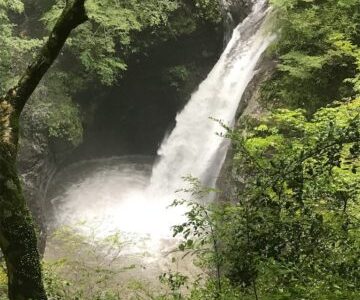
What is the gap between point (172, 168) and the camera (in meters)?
14.9

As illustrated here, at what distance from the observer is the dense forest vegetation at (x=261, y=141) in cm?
360

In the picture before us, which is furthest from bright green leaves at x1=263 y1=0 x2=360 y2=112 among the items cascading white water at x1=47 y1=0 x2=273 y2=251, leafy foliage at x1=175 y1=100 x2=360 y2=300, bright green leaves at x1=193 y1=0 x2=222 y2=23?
leafy foliage at x1=175 y1=100 x2=360 y2=300

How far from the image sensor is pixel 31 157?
39.6ft

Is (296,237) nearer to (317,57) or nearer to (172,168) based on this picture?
(317,57)

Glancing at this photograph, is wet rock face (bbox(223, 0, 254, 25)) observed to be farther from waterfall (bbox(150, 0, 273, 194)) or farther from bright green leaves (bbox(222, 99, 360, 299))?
bright green leaves (bbox(222, 99, 360, 299))

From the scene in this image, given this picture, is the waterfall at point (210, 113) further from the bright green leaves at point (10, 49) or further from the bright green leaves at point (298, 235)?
the bright green leaves at point (298, 235)

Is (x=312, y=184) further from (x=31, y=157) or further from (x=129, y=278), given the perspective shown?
(x=31, y=157)

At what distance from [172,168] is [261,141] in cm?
903

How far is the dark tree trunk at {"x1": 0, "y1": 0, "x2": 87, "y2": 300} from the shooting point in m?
4.09

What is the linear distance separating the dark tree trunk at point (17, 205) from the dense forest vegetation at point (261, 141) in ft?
0.20

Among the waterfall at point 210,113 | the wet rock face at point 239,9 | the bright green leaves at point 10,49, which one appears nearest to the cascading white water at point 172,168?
the waterfall at point 210,113

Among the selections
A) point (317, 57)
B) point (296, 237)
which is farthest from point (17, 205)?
point (317, 57)

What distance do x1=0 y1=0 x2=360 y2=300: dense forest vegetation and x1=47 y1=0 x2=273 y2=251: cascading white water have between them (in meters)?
1.16

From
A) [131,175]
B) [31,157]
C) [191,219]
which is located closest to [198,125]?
[131,175]
